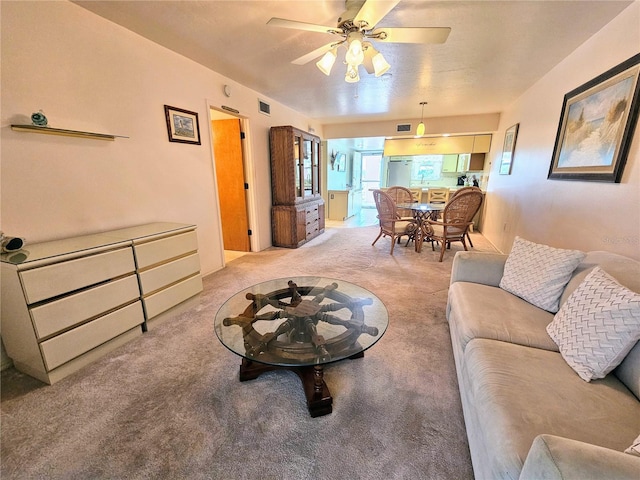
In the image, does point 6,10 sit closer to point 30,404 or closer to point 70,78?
point 70,78

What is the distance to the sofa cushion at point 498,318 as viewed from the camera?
1295 millimetres

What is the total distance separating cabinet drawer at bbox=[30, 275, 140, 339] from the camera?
1460 mm

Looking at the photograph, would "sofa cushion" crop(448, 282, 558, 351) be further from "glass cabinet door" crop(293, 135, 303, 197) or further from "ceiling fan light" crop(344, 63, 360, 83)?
"glass cabinet door" crop(293, 135, 303, 197)

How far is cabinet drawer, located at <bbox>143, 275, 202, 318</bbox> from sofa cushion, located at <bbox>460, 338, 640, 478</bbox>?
2211 millimetres

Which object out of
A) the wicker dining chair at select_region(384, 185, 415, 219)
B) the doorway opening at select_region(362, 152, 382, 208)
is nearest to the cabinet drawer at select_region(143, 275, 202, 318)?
the wicker dining chair at select_region(384, 185, 415, 219)

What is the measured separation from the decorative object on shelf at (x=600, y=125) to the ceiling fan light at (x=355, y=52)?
1765 millimetres

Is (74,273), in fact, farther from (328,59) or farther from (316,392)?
(328,59)

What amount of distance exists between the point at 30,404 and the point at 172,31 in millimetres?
2741

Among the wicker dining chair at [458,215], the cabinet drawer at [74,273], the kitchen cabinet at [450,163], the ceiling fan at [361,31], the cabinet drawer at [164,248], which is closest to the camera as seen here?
the cabinet drawer at [74,273]

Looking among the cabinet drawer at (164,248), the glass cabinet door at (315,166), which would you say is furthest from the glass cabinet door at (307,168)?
the cabinet drawer at (164,248)

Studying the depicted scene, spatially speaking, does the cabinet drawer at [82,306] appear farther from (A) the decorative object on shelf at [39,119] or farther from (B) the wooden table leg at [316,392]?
(B) the wooden table leg at [316,392]

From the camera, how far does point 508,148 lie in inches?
169

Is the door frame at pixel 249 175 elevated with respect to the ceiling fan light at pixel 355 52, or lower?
lower

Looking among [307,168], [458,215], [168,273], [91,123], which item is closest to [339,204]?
[307,168]
